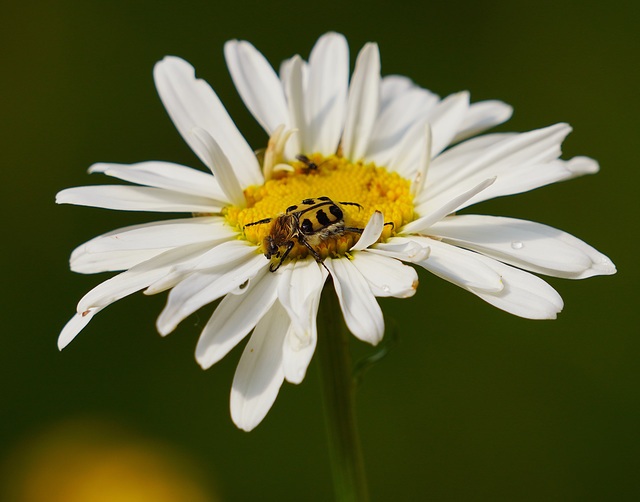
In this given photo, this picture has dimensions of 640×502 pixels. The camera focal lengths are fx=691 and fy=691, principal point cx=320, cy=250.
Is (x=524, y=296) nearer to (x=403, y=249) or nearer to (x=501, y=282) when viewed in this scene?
(x=501, y=282)

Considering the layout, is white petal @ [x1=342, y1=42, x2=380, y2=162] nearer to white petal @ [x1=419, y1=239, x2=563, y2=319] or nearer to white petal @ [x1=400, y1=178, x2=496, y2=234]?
white petal @ [x1=400, y1=178, x2=496, y2=234]

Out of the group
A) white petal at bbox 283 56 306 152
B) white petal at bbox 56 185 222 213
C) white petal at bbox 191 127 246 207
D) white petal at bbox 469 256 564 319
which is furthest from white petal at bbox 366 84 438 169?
white petal at bbox 469 256 564 319

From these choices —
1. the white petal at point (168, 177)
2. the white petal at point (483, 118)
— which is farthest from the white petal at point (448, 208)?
the white petal at point (483, 118)

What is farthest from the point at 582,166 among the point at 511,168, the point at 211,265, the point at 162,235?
the point at 162,235

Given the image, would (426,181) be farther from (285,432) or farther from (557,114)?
(557,114)

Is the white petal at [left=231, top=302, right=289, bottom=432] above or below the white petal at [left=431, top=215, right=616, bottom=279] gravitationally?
below

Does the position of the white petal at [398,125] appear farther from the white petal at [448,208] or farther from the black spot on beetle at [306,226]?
the black spot on beetle at [306,226]

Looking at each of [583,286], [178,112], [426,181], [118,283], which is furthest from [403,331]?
[118,283]
